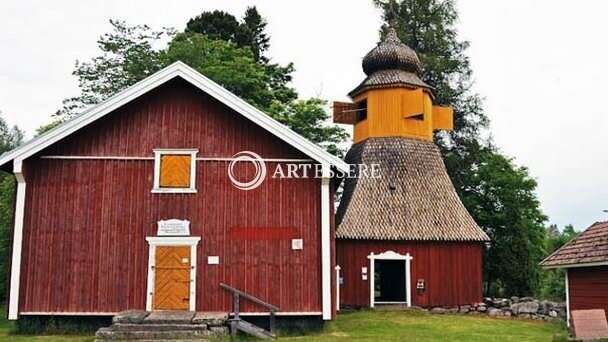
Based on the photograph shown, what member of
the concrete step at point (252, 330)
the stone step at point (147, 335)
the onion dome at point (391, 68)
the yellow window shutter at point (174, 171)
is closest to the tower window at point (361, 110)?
the onion dome at point (391, 68)

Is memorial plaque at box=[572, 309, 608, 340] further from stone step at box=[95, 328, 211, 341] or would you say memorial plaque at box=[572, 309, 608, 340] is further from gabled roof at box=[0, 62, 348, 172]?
stone step at box=[95, 328, 211, 341]

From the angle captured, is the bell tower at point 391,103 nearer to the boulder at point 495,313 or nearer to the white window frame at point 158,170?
the boulder at point 495,313

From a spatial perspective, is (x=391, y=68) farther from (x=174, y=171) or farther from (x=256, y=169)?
(x=174, y=171)

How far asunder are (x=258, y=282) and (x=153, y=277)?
2.55 metres

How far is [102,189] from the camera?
52.4 ft

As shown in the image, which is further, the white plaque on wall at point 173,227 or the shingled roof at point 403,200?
the shingled roof at point 403,200

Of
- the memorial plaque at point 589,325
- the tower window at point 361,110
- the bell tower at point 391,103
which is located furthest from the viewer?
the tower window at point 361,110

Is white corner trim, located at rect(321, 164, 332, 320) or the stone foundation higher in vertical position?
white corner trim, located at rect(321, 164, 332, 320)

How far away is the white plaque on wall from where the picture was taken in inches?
627

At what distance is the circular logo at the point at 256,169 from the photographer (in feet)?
53.3

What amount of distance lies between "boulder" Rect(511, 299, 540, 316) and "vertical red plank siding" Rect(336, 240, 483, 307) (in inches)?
53.9

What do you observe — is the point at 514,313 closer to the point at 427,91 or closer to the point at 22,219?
the point at 427,91

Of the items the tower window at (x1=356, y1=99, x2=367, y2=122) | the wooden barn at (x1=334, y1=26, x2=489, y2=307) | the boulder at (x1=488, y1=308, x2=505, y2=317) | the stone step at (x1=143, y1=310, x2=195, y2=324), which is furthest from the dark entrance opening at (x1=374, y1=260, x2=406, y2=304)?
the stone step at (x1=143, y1=310, x2=195, y2=324)

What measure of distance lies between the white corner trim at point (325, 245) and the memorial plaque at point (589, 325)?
5574 mm
